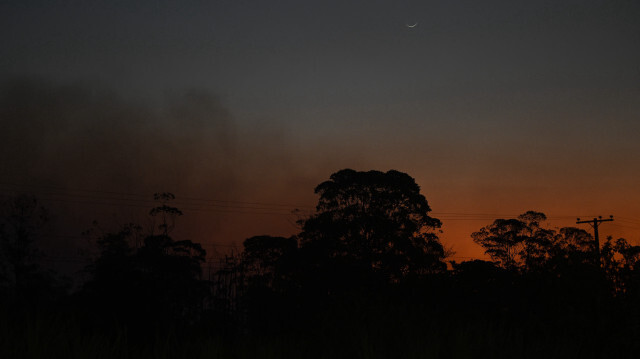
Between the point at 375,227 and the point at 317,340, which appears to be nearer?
the point at 317,340

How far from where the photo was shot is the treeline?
9305 mm

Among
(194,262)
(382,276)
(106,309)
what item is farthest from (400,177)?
(106,309)

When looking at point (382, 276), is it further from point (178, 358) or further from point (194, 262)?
point (178, 358)

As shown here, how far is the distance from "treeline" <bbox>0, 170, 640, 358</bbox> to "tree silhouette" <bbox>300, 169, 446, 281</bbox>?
10cm

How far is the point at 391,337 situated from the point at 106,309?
1703cm

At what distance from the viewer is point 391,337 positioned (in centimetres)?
906

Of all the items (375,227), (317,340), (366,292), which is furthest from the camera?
(375,227)

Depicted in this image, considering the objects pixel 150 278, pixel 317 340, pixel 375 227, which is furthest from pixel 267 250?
pixel 317 340

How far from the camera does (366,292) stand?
920 inches

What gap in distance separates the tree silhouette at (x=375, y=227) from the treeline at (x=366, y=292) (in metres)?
0.10

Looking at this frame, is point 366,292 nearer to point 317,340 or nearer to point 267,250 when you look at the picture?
point 317,340

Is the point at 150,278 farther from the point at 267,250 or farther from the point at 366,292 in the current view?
the point at 267,250

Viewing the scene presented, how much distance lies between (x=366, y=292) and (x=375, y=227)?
23283 mm

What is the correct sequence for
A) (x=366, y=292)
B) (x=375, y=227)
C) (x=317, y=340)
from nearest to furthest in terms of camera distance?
(x=317, y=340) → (x=366, y=292) → (x=375, y=227)
